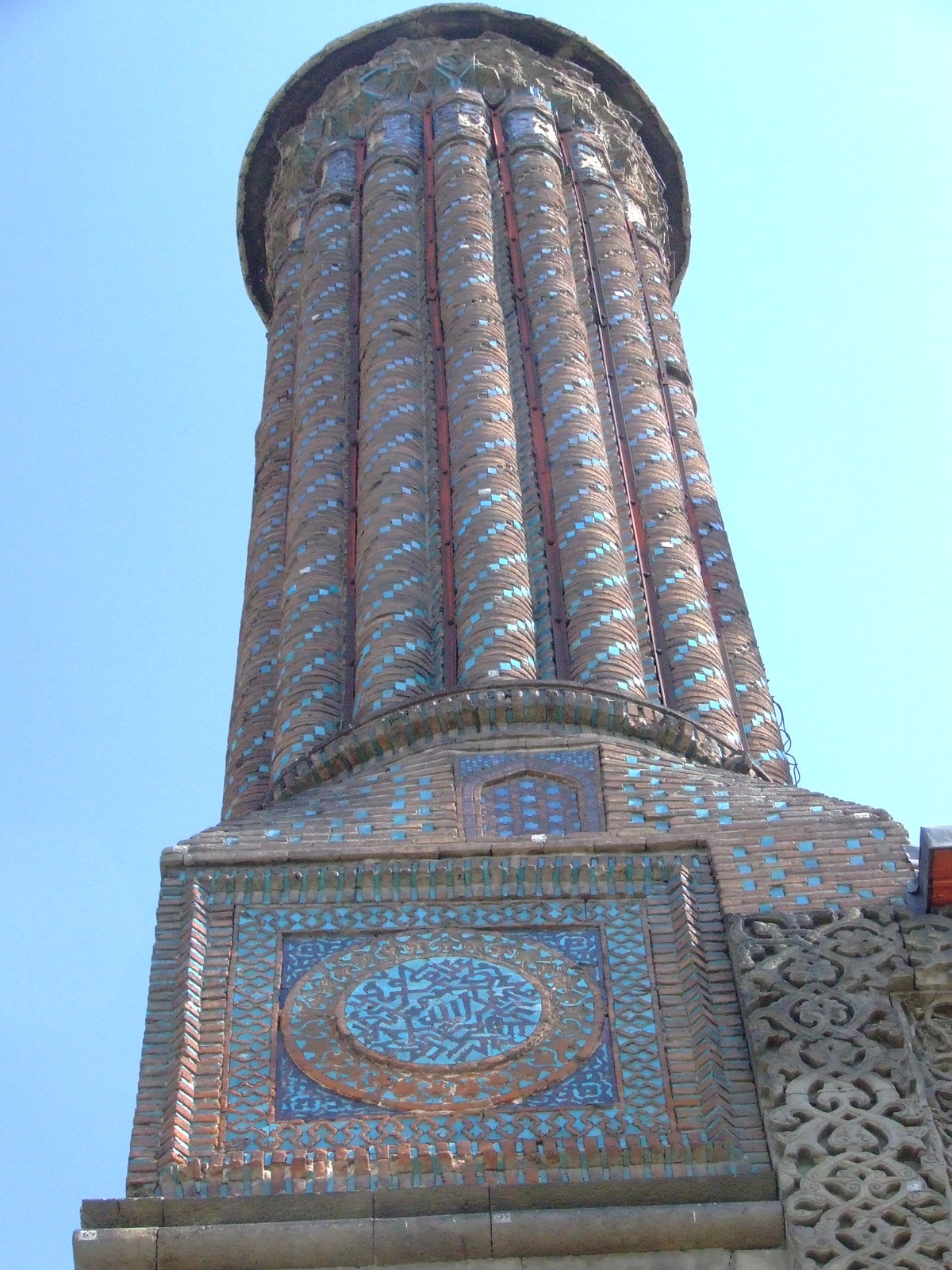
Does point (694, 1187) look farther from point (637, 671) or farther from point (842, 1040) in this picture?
point (637, 671)

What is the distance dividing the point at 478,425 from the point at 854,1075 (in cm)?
452

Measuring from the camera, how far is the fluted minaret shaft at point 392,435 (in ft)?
29.5

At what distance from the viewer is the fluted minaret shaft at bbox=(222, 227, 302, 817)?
374 inches

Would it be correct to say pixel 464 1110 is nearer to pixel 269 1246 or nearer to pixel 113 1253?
pixel 269 1246

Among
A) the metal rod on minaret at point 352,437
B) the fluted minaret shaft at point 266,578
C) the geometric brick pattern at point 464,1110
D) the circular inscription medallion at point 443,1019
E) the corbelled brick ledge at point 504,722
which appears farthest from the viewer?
the fluted minaret shaft at point 266,578

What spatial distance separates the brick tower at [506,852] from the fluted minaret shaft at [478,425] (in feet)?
0.07

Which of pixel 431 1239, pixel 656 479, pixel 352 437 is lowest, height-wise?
pixel 431 1239

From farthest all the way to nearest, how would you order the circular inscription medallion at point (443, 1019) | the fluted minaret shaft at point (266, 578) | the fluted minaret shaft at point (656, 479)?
the fluted minaret shaft at point (266, 578) → the fluted minaret shaft at point (656, 479) → the circular inscription medallion at point (443, 1019)

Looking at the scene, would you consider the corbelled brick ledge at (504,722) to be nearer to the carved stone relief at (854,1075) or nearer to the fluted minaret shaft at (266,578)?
the fluted minaret shaft at (266,578)

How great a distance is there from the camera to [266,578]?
1048 centimetres

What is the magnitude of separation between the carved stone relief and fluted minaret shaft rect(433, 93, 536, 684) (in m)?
2.34

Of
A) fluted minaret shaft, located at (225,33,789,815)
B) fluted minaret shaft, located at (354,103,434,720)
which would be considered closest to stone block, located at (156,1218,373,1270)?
fluted minaret shaft, located at (225,33,789,815)

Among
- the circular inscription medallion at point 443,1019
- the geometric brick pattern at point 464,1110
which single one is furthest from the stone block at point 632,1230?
the circular inscription medallion at point 443,1019

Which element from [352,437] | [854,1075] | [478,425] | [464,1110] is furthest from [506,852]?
[352,437]
